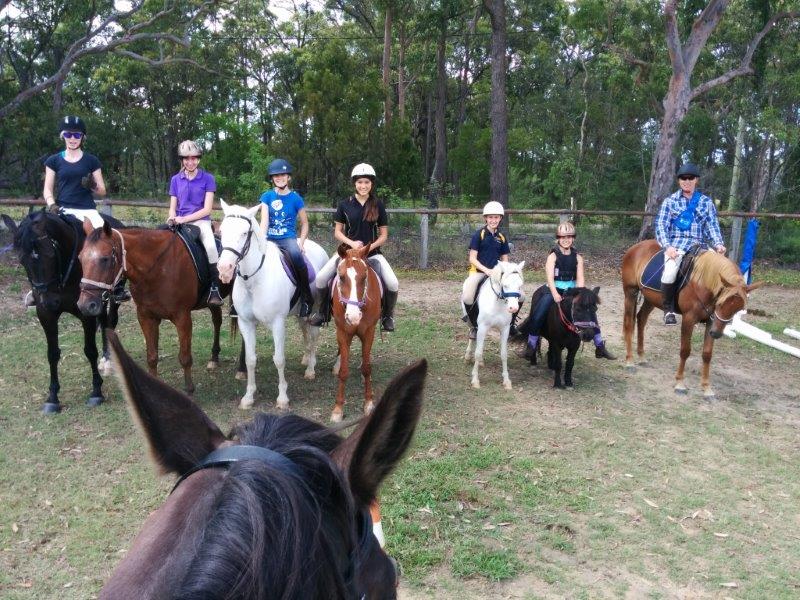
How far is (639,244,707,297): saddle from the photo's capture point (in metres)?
6.86

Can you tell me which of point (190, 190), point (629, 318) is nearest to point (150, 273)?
point (190, 190)

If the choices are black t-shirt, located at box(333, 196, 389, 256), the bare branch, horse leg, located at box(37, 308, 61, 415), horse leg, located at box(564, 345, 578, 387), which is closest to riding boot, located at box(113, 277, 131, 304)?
horse leg, located at box(37, 308, 61, 415)

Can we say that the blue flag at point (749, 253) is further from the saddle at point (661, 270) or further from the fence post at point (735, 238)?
the saddle at point (661, 270)

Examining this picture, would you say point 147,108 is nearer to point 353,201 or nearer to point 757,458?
point 353,201

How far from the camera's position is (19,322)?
836 cm

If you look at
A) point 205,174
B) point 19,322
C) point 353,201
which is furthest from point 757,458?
point 19,322

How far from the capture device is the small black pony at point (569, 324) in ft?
20.5

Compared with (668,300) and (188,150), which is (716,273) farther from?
(188,150)

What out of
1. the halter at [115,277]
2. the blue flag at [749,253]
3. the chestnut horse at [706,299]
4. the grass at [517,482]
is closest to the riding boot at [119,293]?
the halter at [115,277]

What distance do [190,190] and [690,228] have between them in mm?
6048

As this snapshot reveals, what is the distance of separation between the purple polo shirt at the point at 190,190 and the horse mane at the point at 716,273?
5.57 m

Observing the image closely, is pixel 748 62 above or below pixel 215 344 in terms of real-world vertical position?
above

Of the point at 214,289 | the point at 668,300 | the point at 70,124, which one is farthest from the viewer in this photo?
the point at 668,300

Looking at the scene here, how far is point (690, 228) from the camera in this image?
729 centimetres
